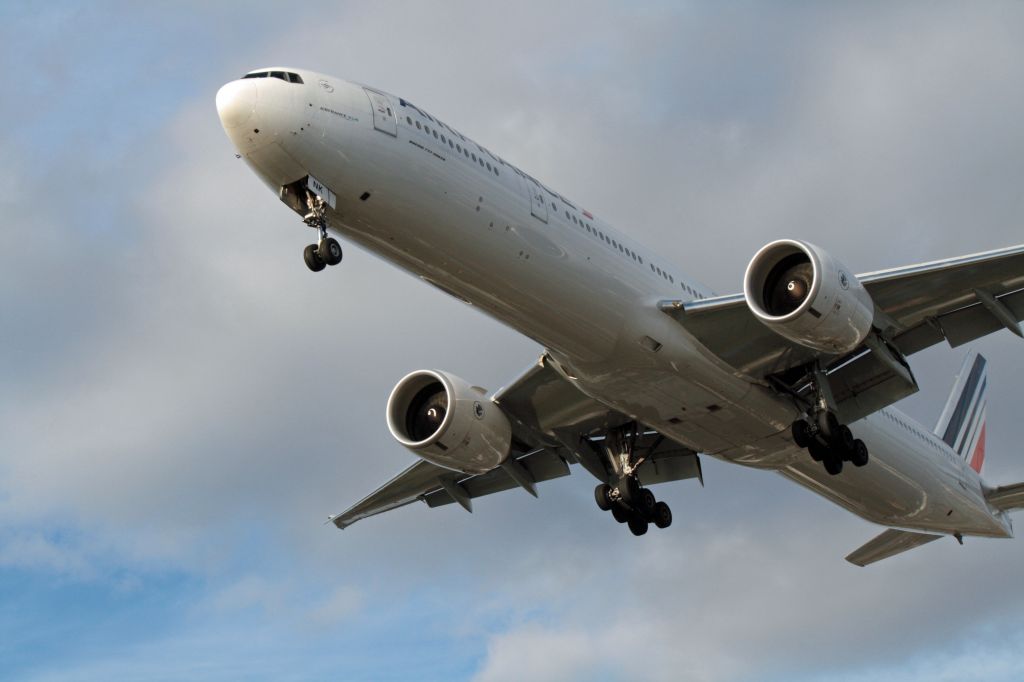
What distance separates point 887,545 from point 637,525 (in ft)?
30.8

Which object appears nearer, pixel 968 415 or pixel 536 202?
pixel 536 202

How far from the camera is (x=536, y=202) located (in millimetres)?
22703

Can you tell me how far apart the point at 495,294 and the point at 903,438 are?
11956 mm

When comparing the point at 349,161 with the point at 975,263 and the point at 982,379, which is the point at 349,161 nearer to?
the point at 975,263

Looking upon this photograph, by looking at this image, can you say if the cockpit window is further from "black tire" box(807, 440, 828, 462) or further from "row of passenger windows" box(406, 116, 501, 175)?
"black tire" box(807, 440, 828, 462)

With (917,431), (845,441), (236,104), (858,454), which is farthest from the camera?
(917,431)

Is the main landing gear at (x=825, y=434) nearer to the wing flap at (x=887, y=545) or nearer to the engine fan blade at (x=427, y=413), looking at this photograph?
the engine fan blade at (x=427, y=413)

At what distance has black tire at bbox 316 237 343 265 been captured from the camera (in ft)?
67.4

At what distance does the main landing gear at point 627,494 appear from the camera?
28.0 m

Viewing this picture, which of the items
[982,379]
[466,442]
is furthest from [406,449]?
[982,379]

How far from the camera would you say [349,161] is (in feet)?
67.1

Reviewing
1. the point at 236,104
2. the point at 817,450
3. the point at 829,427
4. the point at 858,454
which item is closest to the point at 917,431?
the point at 858,454

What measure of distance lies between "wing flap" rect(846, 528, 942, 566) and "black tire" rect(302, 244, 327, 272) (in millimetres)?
19201

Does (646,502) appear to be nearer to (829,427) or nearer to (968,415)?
(829,427)
